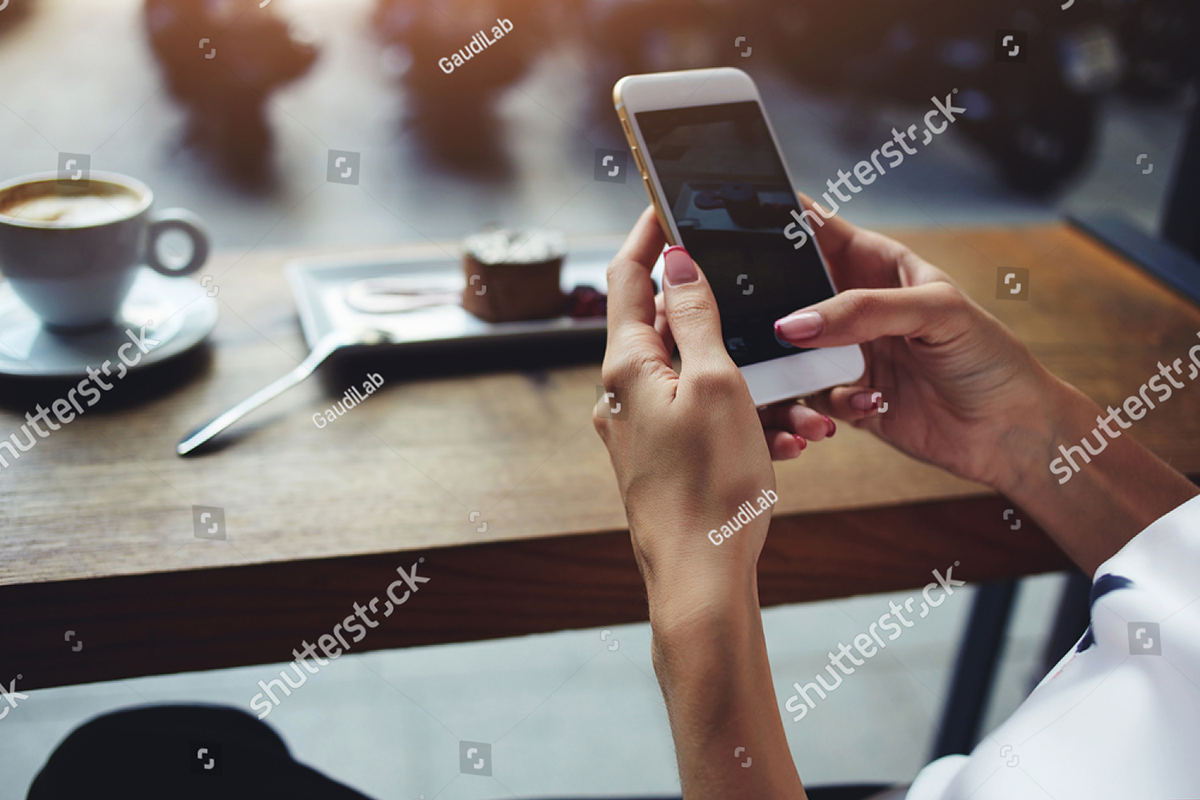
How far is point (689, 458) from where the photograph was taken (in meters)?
0.47

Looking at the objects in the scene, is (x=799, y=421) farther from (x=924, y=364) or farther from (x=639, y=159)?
(x=639, y=159)

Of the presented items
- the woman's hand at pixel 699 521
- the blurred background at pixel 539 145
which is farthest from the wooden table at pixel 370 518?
the blurred background at pixel 539 145

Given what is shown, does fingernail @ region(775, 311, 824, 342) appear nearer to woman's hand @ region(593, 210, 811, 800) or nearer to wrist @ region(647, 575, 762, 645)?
woman's hand @ region(593, 210, 811, 800)

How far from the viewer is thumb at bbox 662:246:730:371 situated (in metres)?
0.50

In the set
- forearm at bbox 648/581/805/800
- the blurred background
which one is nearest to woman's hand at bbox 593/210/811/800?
forearm at bbox 648/581/805/800

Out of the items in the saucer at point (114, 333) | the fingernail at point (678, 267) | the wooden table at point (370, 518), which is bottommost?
the wooden table at point (370, 518)

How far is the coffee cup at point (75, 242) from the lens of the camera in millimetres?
681

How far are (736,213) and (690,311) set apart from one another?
0.14m

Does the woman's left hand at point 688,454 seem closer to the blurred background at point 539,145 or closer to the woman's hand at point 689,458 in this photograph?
the woman's hand at point 689,458

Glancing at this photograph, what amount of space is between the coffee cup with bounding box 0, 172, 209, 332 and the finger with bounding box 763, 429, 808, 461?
1.85 ft

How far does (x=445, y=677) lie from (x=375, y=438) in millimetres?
763

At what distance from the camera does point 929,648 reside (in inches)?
57.5

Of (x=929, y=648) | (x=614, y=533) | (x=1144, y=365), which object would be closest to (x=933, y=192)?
(x=929, y=648)

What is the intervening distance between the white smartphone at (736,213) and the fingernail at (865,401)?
28mm
